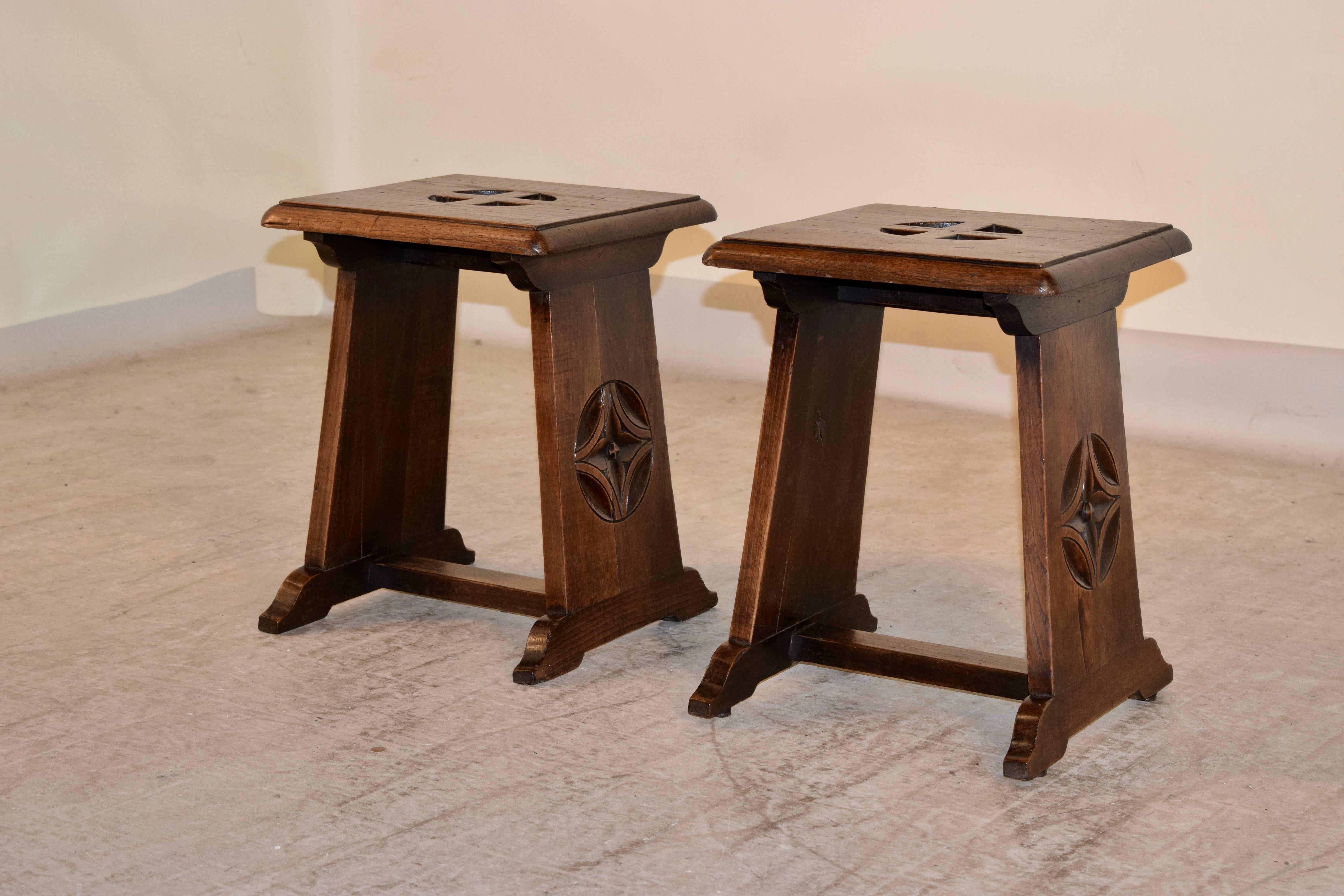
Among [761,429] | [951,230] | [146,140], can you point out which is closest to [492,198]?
[761,429]

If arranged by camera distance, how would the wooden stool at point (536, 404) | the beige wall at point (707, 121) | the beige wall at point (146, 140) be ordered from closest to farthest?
1. the wooden stool at point (536, 404)
2. the beige wall at point (707, 121)
3. the beige wall at point (146, 140)

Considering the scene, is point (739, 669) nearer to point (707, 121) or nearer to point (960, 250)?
point (960, 250)

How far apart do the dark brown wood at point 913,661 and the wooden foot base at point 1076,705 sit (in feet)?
0.22

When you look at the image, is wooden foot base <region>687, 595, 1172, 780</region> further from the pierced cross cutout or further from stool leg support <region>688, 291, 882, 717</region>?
the pierced cross cutout

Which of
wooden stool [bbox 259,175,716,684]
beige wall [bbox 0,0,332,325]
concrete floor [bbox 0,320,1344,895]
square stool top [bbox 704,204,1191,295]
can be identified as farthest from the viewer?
beige wall [bbox 0,0,332,325]

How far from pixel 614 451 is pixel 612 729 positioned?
0.52 metres

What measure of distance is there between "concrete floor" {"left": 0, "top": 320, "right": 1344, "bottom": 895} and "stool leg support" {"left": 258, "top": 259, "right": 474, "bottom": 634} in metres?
0.09

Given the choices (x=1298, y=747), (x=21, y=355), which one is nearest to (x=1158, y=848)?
(x=1298, y=747)

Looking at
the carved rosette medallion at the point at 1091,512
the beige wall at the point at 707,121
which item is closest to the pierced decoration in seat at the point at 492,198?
the carved rosette medallion at the point at 1091,512

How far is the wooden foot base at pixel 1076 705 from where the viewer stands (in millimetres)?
2223

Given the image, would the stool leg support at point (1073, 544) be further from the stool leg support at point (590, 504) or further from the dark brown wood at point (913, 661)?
the stool leg support at point (590, 504)

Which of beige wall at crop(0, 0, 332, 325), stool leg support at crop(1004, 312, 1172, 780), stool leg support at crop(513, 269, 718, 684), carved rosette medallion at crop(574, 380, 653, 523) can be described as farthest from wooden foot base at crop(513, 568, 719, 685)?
beige wall at crop(0, 0, 332, 325)

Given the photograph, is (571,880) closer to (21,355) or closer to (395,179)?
(21,355)

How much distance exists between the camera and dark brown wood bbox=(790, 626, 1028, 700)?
7.87 ft
